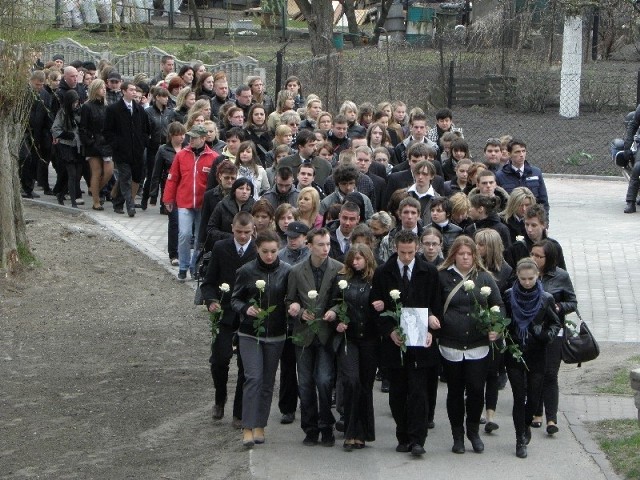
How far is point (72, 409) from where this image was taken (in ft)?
34.2

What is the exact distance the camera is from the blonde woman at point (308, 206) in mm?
10914

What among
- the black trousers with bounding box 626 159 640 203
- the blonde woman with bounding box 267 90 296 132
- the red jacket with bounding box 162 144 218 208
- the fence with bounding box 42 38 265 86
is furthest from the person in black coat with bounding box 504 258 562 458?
the fence with bounding box 42 38 265 86

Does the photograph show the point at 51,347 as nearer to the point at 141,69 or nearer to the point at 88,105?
the point at 88,105

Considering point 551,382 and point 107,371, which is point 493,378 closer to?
point 551,382

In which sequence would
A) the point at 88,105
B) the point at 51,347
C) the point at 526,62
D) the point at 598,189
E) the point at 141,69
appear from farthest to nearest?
the point at 526,62
the point at 141,69
the point at 598,189
the point at 88,105
the point at 51,347

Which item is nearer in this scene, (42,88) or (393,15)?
(42,88)

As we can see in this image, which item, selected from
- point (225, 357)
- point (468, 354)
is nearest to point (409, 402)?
point (468, 354)

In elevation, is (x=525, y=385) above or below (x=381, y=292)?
below

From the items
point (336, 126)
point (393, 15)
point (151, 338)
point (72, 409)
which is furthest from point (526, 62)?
point (72, 409)

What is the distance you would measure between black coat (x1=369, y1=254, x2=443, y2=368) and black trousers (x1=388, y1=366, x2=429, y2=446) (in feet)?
0.28

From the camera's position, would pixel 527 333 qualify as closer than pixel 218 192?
Yes

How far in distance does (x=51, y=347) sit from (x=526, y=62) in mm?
19124

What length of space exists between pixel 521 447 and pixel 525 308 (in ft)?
3.28

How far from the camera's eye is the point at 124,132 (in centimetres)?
1698
